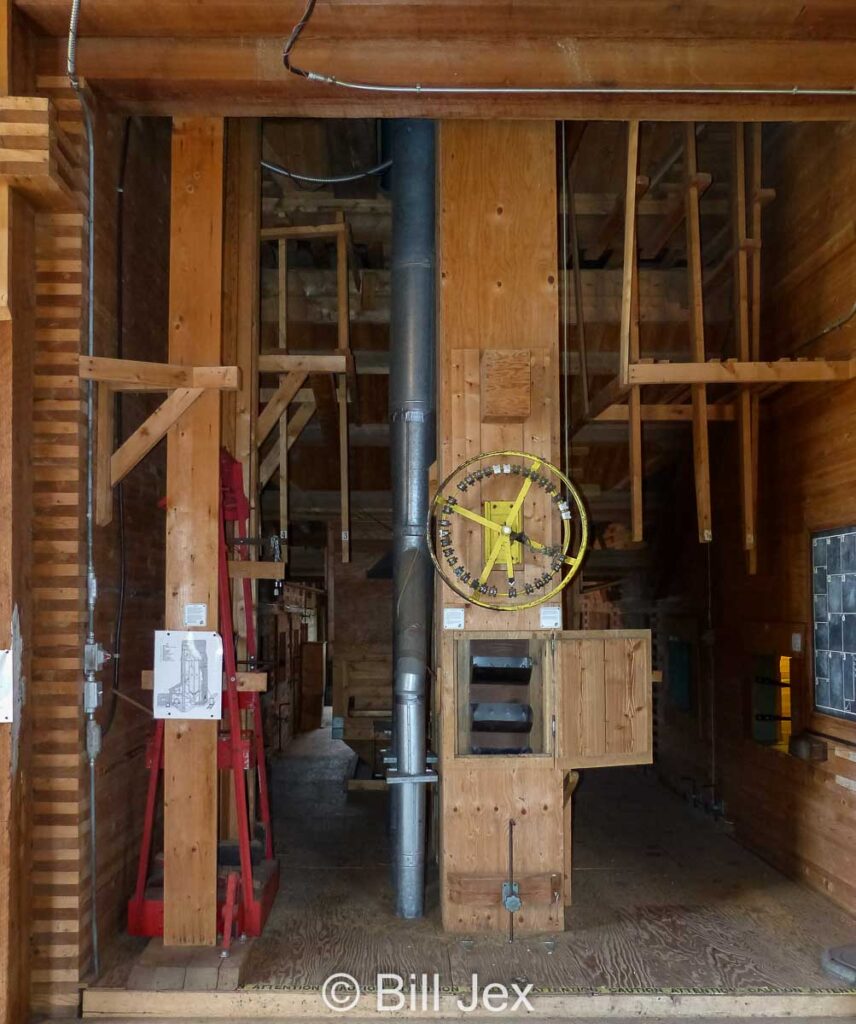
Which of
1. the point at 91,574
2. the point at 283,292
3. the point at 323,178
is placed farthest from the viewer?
the point at 323,178

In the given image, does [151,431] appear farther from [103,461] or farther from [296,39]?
[296,39]

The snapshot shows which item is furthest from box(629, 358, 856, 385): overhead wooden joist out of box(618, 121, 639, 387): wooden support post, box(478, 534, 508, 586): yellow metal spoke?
box(478, 534, 508, 586): yellow metal spoke

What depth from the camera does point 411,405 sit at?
4.81 metres

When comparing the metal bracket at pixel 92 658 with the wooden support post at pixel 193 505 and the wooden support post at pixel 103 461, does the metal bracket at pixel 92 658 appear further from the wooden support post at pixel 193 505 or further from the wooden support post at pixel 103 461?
the wooden support post at pixel 103 461

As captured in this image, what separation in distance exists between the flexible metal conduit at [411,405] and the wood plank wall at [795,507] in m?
2.05

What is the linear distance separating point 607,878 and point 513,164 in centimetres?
377

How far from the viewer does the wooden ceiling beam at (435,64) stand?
3758 mm

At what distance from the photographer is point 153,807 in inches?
161

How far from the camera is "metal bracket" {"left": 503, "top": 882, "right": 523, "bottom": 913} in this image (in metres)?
4.01

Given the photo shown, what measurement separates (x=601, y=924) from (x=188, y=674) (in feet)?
7.44

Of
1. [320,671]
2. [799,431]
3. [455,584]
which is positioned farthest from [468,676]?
[320,671]

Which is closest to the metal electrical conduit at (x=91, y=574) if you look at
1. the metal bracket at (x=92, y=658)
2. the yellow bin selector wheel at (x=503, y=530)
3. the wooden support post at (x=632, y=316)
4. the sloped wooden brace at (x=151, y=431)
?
the metal bracket at (x=92, y=658)

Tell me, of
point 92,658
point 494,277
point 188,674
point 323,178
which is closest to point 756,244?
point 494,277

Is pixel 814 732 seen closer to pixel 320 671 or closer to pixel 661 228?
pixel 661 228
